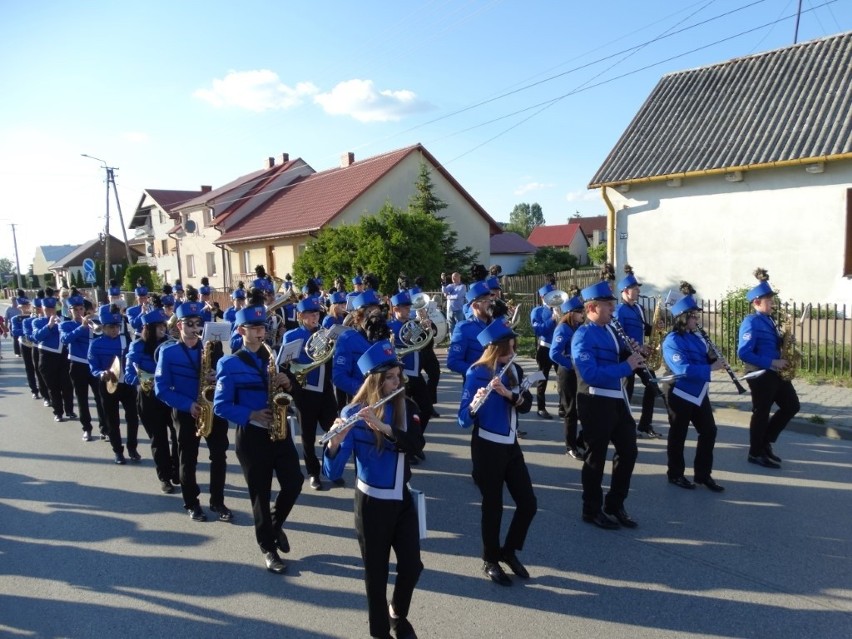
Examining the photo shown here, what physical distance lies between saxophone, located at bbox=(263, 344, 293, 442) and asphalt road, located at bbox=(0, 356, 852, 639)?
1061 mm

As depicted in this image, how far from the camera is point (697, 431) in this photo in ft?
20.2

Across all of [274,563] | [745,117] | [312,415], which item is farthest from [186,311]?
[745,117]

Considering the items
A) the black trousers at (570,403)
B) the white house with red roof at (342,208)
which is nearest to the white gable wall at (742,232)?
the black trousers at (570,403)

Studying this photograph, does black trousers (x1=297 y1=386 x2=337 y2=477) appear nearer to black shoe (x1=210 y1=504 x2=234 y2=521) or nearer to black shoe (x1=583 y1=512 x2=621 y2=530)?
black shoe (x1=210 y1=504 x2=234 y2=521)

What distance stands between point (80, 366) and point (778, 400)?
8625 mm

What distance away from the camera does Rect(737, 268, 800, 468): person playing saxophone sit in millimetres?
6621

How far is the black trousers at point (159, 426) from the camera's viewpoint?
6582 millimetres

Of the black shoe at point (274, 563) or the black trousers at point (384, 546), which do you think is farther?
the black shoe at point (274, 563)

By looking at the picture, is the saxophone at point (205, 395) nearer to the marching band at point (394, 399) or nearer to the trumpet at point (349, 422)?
the marching band at point (394, 399)

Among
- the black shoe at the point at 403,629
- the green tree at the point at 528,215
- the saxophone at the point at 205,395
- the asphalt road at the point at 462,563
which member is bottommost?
the asphalt road at the point at 462,563

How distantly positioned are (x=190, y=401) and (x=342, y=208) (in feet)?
73.2

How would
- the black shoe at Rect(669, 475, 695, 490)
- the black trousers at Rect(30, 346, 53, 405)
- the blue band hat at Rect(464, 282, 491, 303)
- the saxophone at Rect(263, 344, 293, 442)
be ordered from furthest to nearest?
the black trousers at Rect(30, 346, 53, 405) < the blue band hat at Rect(464, 282, 491, 303) < the black shoe at Rect(669, 475, 695, 490) < the saxophone at Rect(263, 344, 293, 442)

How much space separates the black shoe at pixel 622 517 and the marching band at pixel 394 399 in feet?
0.05

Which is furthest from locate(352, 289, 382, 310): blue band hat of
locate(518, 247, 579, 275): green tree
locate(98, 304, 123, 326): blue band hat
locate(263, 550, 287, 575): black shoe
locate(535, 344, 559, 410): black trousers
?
locate(518, 247, 579, 275): green tree
